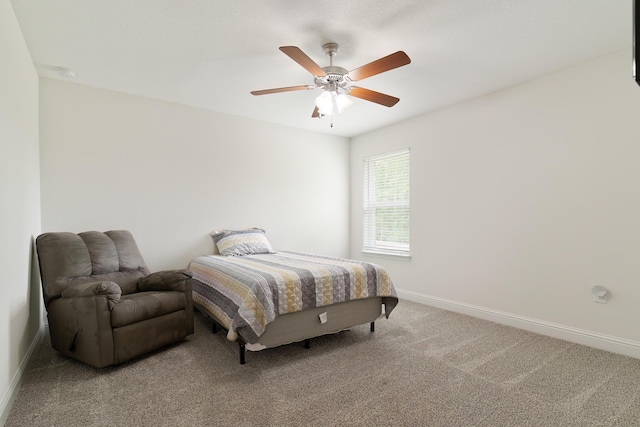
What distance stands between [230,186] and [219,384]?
106 inches

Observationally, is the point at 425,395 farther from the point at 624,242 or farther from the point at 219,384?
the point at 624,242

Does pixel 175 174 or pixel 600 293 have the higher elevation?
pixel 175 174

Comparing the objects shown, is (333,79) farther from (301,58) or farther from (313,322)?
(313,322)

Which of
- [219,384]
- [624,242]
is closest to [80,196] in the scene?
[219,384]

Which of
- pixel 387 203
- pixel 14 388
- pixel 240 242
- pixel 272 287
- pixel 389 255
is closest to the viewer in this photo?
pixel 14 388

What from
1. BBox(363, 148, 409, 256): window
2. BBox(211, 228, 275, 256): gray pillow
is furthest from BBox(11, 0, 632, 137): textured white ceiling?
BBox(211, 228, 275, 256): gray pillow

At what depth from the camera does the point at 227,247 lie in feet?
12.8

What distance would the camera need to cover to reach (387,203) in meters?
4.86

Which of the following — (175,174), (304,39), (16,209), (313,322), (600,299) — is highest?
(304,39)

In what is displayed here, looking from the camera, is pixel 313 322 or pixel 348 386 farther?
pixel 313 322

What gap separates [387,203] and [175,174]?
2.97 m

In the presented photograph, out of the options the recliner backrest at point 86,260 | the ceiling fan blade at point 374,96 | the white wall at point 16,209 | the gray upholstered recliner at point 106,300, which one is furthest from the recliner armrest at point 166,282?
the ceiling fan blade at point 374,96

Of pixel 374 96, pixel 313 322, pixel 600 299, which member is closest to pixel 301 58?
pixel 374 96

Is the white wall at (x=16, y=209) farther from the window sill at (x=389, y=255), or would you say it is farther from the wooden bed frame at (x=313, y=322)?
the window sill at (x=389, y=255)
